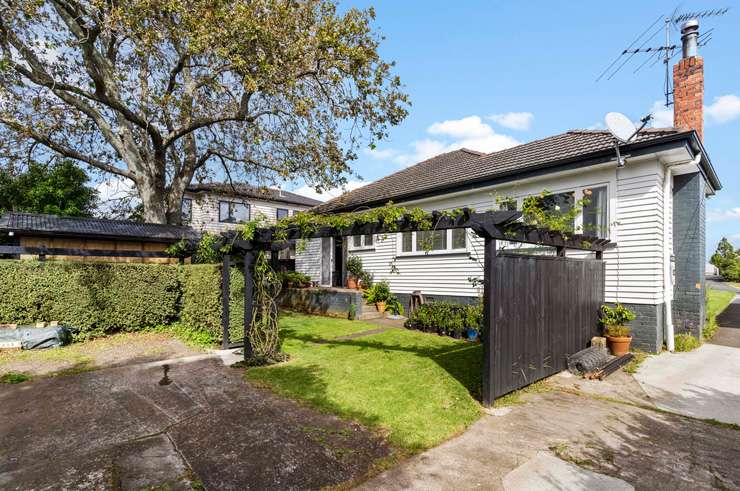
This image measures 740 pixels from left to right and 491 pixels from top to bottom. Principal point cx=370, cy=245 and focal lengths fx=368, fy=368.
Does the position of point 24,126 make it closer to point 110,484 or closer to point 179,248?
point 179,248

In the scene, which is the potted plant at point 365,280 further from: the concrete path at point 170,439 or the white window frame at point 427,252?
the concrete path at point 170,439

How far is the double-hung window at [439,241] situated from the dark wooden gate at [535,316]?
4067mm

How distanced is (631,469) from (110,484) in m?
4.46

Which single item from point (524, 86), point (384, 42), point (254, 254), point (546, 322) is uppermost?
point (384, 42)

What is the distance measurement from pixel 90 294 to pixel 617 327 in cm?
1100

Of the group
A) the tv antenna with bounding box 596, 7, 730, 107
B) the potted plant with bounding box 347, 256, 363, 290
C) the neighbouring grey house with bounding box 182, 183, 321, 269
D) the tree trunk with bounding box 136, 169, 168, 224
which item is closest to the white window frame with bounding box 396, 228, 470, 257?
the potted plant with bounding box 347, 256, 363, 290

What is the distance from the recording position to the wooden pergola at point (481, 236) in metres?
4.59

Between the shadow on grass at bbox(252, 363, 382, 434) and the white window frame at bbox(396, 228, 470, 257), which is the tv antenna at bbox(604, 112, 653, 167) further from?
the shadow on grass at bbox(252, 363, 382, 434)

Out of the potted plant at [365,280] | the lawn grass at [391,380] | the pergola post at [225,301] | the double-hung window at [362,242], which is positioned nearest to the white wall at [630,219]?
the lawn grass at [391,380]

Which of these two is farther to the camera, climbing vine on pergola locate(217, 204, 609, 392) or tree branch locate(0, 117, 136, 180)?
tree branch locate(0, 117, 136, 180)

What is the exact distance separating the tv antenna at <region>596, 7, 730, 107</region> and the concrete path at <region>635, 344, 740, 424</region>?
248 inches

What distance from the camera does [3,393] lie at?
5188mm

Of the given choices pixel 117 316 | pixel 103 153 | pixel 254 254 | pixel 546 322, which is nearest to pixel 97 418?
pixel 254 254

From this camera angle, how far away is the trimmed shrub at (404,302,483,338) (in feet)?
29.7
